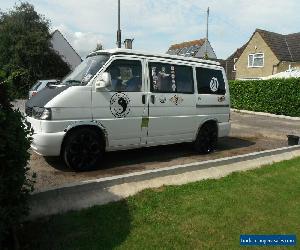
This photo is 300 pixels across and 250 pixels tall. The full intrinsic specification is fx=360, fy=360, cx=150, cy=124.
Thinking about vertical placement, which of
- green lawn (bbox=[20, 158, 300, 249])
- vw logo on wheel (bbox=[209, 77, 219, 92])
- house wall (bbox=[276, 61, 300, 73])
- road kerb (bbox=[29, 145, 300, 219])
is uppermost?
house wall (bbox=[276, 61, 300, 73])

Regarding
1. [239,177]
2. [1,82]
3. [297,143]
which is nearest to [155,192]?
[239,177]

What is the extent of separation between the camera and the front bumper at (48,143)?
6324mm

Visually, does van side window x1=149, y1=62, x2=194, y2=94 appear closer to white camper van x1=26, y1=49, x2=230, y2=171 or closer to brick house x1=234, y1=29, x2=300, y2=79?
white camper van x1=26, y1=49, x2=230, y2=171

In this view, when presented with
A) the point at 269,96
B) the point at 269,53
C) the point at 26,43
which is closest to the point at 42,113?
the point at 269,96

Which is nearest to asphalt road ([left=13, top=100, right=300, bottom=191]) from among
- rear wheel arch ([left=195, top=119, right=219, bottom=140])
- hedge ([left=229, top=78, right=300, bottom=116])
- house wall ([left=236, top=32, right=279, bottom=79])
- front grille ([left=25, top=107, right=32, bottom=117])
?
front grille ([left=25, top=107, right=32, bottom=117])

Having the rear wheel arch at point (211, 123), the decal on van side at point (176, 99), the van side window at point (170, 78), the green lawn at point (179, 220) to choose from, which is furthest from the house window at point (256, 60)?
the green lawn at point (179, 220)

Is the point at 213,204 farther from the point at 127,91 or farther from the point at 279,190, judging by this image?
A: the point at 127,91

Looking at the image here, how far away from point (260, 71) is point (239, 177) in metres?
38.9

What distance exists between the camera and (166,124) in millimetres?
7957

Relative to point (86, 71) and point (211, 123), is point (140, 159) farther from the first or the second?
point (86, 71)

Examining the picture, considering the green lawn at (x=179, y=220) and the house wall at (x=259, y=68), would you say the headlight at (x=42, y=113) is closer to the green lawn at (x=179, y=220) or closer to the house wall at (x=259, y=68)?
the green lawn at (x=179, y=220)

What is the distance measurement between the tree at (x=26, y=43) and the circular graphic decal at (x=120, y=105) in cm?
2923

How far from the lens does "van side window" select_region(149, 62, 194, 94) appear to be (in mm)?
7647

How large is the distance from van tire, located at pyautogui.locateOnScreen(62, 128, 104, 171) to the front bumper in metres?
0.18
